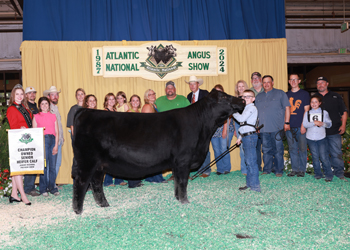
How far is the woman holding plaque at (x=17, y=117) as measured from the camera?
3.82 meters

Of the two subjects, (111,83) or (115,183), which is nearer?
(115,183)

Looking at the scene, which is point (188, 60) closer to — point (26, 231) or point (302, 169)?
point (302, 169)

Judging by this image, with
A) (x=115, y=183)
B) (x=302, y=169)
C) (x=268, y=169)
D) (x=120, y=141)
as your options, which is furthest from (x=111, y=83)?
(x=302, y=169)

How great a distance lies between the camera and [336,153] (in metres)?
4.62

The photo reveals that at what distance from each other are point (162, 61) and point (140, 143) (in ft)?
9.30

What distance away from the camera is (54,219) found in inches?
123

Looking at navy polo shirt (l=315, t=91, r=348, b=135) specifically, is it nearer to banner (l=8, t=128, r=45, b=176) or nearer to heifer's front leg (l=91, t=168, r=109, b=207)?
heifer's front leg (l=91, t=168, r=109, b=207)

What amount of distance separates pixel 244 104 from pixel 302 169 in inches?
84.8

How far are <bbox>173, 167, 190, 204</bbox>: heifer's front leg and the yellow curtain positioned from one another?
2550 millimetres

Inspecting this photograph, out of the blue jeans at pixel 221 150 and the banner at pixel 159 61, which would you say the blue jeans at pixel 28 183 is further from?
the blue jeans at pixel 221 150

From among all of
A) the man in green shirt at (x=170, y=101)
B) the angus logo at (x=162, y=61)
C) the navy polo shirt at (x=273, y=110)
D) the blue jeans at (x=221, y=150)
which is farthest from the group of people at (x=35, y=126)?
the navy polo shirt at (x=273, y=110)

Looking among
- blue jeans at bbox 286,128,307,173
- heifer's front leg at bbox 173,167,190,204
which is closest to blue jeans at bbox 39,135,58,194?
heifer's front leg at bbox 173,167,190,204

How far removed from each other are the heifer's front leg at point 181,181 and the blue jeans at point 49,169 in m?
2.09

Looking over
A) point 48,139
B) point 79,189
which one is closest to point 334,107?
point 79,189
